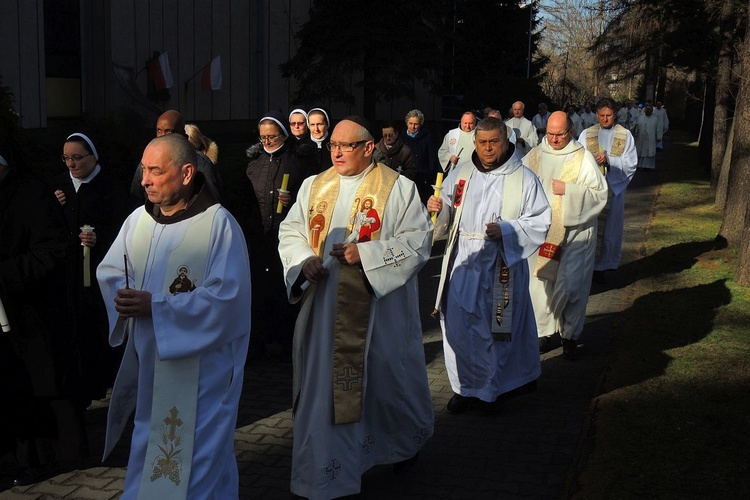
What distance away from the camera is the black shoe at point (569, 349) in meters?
8.77

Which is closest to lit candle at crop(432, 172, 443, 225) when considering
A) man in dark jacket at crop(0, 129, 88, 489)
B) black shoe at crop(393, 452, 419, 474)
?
black shoe at crop(393, 452, 419, 474)

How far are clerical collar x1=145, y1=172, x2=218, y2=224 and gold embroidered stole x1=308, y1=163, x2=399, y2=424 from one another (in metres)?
1.30

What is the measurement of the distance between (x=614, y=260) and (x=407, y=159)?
9.40ft

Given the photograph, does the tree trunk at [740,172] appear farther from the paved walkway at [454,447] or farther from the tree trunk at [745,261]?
the paved walkway at [454,447]

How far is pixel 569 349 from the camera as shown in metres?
8.80

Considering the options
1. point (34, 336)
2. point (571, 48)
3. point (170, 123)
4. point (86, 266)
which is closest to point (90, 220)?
point (86, 266)

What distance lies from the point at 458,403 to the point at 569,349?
1993 mm

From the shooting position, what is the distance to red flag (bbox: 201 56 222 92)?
810 inches

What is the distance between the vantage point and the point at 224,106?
2203cm

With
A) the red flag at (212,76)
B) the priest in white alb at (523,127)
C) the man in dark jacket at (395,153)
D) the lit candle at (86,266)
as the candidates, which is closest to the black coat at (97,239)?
the lit candle at (86,266)

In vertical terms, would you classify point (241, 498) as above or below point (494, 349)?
below

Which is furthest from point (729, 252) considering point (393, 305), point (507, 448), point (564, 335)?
point (393, 305)

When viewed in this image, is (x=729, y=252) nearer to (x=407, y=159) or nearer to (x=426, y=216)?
(x=407, y=159)

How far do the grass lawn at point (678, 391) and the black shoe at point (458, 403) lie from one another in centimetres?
91
